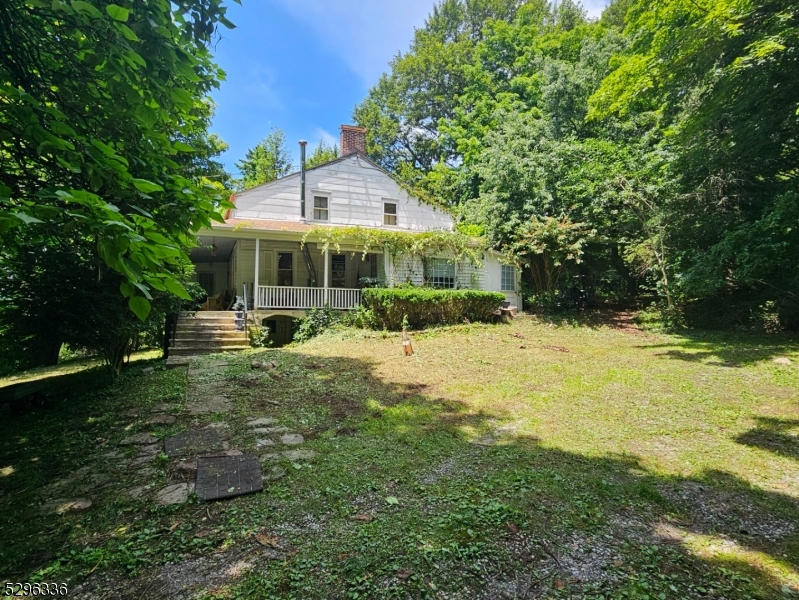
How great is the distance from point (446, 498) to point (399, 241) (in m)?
10.4

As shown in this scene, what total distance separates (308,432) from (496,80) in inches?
991

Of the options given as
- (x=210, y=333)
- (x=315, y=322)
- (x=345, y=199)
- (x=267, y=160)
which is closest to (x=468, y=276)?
(x=345, y=199)

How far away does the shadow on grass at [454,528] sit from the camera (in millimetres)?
2084

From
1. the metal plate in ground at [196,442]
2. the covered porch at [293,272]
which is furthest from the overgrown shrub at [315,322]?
the metal plate in ground at [196,442]

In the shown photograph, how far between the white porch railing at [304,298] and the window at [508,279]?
6169 millimetres

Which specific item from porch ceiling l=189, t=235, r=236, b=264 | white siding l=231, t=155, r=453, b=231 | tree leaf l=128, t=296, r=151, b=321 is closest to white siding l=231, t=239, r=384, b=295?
porch ceiling l=189, t=235, r=236, b=264

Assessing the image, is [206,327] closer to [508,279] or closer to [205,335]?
[205,335]

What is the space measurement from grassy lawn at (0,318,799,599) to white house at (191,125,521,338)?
7640 millimetres

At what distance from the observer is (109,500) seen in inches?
115

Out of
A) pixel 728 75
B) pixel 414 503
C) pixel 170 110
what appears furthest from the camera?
pixel 728 75

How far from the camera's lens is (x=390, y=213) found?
15641 mm

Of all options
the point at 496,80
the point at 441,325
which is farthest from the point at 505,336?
the point at 496,80

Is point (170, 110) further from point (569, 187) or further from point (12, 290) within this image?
point (569, 187)

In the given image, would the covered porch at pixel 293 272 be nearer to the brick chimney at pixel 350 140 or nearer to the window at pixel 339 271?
the window at pixel 339 271
